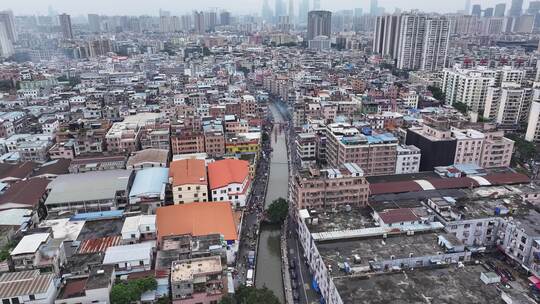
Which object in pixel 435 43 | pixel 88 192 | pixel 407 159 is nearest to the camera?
pixel 88 192

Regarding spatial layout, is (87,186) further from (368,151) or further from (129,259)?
(368,151)

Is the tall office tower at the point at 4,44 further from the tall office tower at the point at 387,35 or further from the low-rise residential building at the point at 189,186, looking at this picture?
the low-rise residential building at the point at 189,186

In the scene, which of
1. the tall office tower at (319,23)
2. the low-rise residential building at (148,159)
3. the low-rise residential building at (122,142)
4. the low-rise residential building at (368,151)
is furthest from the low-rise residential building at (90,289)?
the tall office tower at (319,23)

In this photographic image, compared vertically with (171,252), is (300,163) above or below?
below

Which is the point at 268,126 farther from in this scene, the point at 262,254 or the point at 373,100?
the point at 262,254

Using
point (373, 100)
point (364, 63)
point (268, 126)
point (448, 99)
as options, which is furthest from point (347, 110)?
point (364, 63)

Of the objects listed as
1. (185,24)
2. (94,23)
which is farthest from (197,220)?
(94,23)
